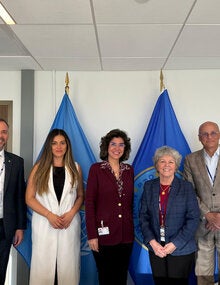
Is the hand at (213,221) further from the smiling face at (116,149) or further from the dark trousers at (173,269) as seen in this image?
the smiling face at (116,149)

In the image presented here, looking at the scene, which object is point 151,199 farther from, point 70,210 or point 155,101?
point 155,101

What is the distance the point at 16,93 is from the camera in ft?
11.1

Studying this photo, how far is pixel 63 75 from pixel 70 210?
1558mm

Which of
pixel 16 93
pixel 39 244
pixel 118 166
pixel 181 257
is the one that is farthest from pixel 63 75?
pixel 181 257

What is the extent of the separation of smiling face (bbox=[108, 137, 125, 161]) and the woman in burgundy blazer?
0.34 ft

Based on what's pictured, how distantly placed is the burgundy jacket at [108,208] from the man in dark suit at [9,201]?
0.66m

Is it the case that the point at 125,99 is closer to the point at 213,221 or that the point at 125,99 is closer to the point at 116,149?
the point at 116,149

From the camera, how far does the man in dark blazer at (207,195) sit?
8.61ft

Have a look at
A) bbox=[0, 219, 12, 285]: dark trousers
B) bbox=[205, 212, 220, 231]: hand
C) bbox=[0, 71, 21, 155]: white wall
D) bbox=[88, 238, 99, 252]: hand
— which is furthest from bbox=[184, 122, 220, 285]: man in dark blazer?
bbox=[0, 71, 21, 155]: white wall

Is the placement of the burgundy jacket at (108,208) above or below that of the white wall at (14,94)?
below

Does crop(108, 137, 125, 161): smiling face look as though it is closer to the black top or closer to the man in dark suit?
the black top

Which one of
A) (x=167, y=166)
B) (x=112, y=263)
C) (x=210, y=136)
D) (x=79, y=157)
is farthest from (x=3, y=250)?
(x=210, y=136)

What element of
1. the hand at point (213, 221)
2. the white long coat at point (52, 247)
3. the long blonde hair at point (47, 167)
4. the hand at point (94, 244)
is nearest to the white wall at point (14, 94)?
the long blonde hair at point (47, 167)

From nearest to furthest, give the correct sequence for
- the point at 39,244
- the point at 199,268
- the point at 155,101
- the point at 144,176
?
the point at 39,244
the point at 199,268
the point at 144,176
the point at 155,101
